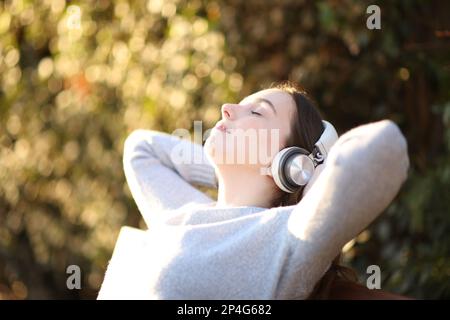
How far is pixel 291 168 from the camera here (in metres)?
1.77

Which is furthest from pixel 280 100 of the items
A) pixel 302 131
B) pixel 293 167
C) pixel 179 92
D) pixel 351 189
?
pixel 179 92

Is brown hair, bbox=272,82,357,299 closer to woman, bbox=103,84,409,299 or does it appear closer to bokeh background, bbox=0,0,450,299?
woman, bbox=103,84,409,299

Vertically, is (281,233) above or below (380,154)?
below

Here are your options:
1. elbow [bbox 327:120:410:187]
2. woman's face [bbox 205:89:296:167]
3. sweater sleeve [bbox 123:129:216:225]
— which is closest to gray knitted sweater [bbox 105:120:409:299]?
elbow [bbox 327:120:410:187]

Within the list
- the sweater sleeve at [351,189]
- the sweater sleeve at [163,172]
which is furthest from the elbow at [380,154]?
the sweater sleeve at [163,172]

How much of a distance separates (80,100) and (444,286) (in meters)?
1.91

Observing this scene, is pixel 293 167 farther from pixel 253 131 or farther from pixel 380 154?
pixel 380 154

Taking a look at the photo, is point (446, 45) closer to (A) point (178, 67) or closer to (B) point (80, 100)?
(A) point (178, 67)

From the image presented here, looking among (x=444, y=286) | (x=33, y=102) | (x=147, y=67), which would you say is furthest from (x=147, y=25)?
(x=444, y=286)

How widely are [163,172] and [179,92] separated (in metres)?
1.16

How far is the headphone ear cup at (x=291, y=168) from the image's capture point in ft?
5.79

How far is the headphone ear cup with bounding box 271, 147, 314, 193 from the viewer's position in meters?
1.77

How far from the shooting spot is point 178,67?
3373mm

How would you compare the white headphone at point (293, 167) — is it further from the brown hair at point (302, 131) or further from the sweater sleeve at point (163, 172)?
the sweater sleeve at point (163, 172)
